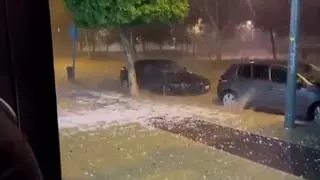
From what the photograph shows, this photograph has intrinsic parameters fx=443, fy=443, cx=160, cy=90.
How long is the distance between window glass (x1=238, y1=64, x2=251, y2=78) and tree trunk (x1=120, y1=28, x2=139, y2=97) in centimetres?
29

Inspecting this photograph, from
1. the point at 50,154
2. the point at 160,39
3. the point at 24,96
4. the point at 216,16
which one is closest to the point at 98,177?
the point at 50,154

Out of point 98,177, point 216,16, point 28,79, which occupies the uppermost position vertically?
point 216,16

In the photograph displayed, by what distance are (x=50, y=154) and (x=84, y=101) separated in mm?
180

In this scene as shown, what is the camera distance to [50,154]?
125 centimetres

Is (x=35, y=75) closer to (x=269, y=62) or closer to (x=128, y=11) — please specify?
(x=128, y=11)

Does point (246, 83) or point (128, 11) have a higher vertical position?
point (128, 11)

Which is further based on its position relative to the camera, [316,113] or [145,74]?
[145,74]

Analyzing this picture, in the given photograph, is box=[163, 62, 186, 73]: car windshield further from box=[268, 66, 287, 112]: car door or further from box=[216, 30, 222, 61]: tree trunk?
box=[268, 66, 287, 112]: car door

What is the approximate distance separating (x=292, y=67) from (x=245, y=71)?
0.12 meters

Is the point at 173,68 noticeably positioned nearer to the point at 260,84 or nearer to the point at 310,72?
Result: the point at 260,84

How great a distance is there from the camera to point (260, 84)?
3.92 ft

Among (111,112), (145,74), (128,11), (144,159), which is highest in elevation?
(128,11)

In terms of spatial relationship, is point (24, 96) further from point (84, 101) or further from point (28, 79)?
point (84, 101)

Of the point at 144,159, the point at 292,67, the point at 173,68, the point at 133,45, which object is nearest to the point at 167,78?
the point at 173,68
